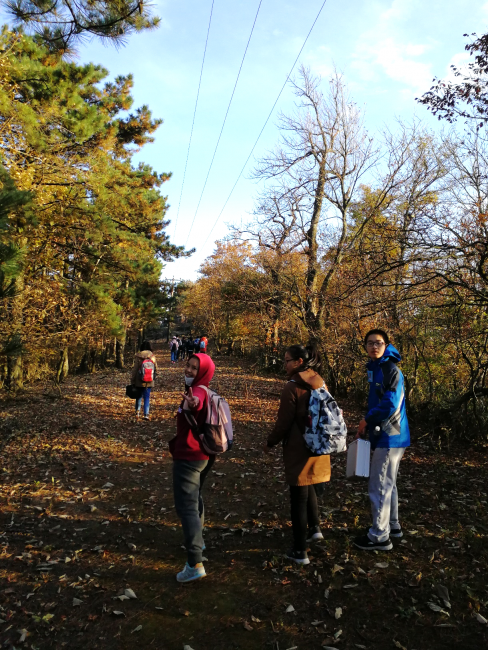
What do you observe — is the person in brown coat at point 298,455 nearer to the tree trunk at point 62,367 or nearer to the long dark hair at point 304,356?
the long dark hair at point 304,356

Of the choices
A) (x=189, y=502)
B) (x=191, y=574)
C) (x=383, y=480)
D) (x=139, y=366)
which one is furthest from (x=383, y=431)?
(x=139, y=366)

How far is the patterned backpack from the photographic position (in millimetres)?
3621

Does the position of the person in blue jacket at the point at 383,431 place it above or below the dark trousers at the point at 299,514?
above

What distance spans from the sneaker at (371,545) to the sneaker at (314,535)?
1.26 ft

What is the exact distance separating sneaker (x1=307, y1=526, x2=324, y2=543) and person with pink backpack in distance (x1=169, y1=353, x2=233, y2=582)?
1.23 m

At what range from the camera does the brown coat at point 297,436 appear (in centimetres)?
370

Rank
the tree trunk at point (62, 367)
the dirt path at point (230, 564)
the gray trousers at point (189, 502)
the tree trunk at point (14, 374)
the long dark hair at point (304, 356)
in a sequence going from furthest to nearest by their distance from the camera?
1. the tree trunk at point (62, 367)
2. the tree trunk at point (14, 374)
3. the long dark hair at point (304, 356)
4. the gray trousers at point (189, 502)
5. the dirt path at point (230, 564)

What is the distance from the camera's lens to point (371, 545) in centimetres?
398

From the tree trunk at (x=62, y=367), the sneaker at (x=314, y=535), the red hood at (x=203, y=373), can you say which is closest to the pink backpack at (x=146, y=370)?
the red hood at (x=203, y=373)

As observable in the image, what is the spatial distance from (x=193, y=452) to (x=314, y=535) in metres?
1.76

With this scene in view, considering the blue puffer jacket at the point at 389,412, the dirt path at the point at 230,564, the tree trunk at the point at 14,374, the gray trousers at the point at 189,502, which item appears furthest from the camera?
the tree trunk at the point at 14,374

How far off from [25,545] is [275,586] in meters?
2.66

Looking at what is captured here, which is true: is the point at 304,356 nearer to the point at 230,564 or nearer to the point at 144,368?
the point at 230,564

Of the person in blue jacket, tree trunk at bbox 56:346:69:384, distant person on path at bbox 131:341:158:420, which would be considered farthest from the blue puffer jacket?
tree trunk at bbox 56:346:69:384
